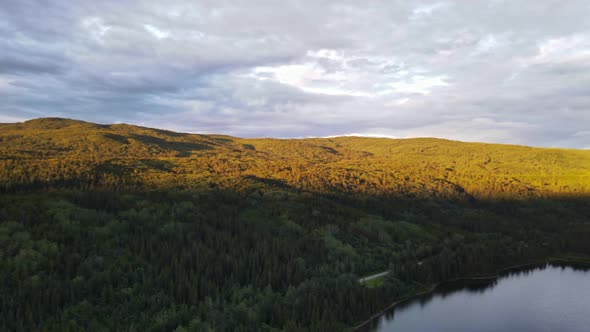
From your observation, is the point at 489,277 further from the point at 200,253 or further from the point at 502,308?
the point at 200,253

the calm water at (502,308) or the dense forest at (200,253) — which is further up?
the dense forest at (200,253)

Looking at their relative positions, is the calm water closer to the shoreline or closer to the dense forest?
the shoreline

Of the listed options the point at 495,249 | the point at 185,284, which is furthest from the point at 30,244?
the point at 495,249

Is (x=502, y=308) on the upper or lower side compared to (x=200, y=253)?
lower

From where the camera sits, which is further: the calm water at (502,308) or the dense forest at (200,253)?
the calm water at (502,308)

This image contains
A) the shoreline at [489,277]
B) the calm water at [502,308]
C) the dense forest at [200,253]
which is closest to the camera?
the dense forest at [200,253]

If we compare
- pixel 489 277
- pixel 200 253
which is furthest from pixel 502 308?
pixel 200 253

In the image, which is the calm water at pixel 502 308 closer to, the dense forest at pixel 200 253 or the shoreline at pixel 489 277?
the shoreline at pixel 489 277

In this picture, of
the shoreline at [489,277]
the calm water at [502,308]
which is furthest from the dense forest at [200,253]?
the calm water at [502,308]

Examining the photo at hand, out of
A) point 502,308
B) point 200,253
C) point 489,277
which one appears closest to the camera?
point 502,308

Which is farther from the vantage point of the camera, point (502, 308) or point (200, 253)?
point (200, 253)
